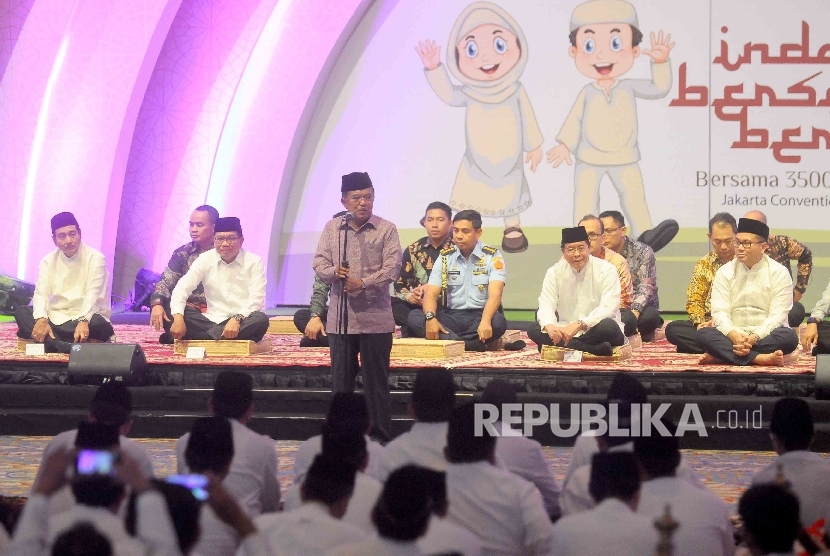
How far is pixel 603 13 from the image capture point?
10047 mm

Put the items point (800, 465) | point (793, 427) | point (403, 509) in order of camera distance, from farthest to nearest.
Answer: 1. point (793, 427)
2. point (800, 465)
3. point (403, 509)

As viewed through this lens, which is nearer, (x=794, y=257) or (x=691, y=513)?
(x=691, y=513)

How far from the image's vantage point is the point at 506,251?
10.3 metres

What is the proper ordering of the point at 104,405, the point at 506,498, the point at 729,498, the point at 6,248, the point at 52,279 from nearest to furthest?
1. the point at 506,498
2. the point at 104,405
3. the point at 729,498
4. the point at 52,279
5. the point at 6,248

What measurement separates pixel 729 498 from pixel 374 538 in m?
2.35

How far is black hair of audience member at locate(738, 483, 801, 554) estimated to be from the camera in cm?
245

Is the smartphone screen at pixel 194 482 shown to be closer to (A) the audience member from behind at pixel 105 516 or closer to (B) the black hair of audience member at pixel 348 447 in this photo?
(A) the audience member from behind at pixel 105 516

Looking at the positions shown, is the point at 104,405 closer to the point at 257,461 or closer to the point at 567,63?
the point at 257,461

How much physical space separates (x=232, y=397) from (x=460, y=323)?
385cm

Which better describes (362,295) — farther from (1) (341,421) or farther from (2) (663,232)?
(2) (663,232)

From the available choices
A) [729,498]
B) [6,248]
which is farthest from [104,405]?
[6,248]

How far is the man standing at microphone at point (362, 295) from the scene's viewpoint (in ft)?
17.7

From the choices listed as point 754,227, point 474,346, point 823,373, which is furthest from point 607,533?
point 474,346

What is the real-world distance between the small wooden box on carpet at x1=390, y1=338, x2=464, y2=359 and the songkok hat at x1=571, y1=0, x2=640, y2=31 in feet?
14.0
